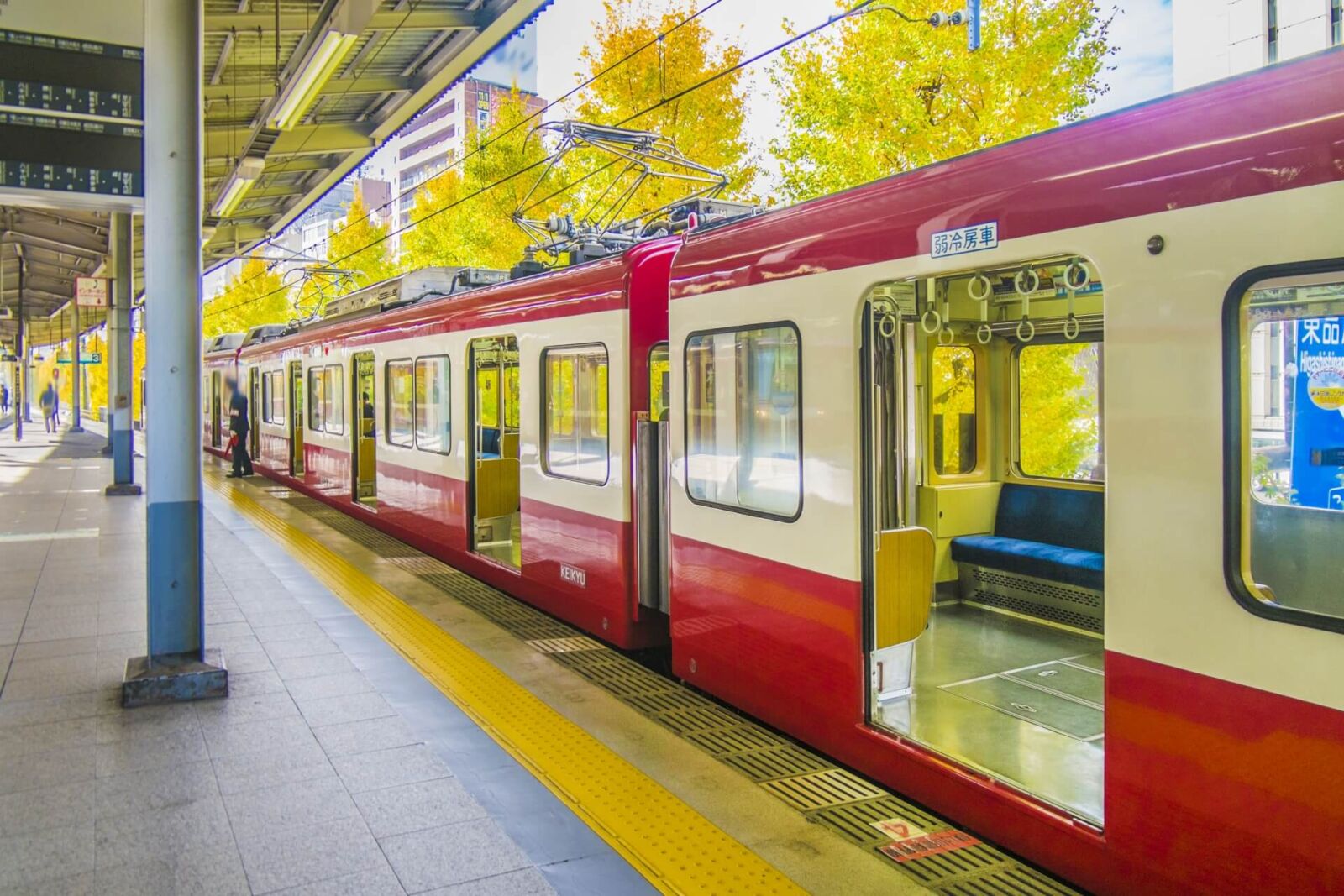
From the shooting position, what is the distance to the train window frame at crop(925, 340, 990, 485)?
247 inches

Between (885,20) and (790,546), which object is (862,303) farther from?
(885,20)

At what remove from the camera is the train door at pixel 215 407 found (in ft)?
77.0

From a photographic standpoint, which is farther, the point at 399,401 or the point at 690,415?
the point at 399,401

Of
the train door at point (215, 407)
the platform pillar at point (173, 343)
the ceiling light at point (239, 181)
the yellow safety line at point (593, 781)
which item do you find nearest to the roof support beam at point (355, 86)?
the ceiling light at point (239, 181)

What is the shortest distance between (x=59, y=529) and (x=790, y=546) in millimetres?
9989

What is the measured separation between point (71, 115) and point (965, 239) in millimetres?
4989

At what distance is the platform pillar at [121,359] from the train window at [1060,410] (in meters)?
12.9

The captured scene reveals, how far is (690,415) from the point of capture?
5.29 metres

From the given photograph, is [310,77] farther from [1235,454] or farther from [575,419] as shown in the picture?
[1235,454]

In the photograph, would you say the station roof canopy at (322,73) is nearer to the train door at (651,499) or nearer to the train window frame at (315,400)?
the train window frame at (315,400)

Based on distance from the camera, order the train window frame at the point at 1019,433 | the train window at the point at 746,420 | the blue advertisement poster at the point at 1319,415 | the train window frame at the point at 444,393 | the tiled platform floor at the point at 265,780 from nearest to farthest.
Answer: the blue advertisement poster at the point at 1319,415, the tiled platform floor at the point at 265,780, the train window at the point at 746,420, the train window frame at the point at 1019,433, the train window frame at the point at 444,393

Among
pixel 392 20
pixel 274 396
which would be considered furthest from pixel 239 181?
pixel 274 396

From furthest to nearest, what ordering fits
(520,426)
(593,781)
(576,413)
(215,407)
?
(215,407) < (520,426) < (576,413) < (593,781)

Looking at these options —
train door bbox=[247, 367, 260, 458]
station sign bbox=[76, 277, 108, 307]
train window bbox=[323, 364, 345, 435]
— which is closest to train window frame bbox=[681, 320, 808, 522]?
train window bbox=[323, 364, 345, 435]
